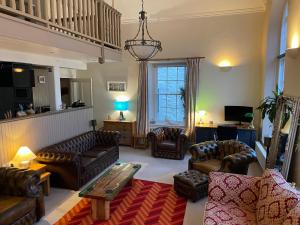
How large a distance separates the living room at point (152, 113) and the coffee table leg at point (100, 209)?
0.02m

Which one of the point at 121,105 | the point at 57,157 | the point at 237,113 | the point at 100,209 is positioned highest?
the point at 121,105

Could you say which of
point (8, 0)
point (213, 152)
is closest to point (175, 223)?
point (213, 152)

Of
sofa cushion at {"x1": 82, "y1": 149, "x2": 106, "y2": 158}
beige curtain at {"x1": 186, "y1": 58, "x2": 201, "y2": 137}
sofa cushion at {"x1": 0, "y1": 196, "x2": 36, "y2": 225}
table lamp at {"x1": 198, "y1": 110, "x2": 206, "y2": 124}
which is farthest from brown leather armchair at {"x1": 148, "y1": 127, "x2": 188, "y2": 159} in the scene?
sofa cushion at {"x1": 0, "y1": 196, "x2": 36, "y2": 225}

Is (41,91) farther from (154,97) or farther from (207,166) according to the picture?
(207,166)

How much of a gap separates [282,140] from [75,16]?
3825mm

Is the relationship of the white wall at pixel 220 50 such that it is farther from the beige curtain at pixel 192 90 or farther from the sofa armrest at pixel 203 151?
the sofa armrest at pixel 203 151

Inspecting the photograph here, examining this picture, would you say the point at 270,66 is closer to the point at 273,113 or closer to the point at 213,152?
the point at 273,113

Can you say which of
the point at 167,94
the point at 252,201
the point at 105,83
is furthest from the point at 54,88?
the point at 252,201

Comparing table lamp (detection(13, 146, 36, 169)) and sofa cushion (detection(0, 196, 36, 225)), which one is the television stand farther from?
sofa cushion (detection(0, 196, 36, 225))

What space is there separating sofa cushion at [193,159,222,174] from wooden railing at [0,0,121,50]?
295 centimetres

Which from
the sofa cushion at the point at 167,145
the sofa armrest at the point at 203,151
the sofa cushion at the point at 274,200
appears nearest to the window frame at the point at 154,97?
the sofa cushion at the point at 167,145

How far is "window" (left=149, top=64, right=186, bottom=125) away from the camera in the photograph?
6496mm

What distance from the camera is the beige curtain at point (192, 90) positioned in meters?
5.99

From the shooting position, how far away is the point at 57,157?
13.1ft
